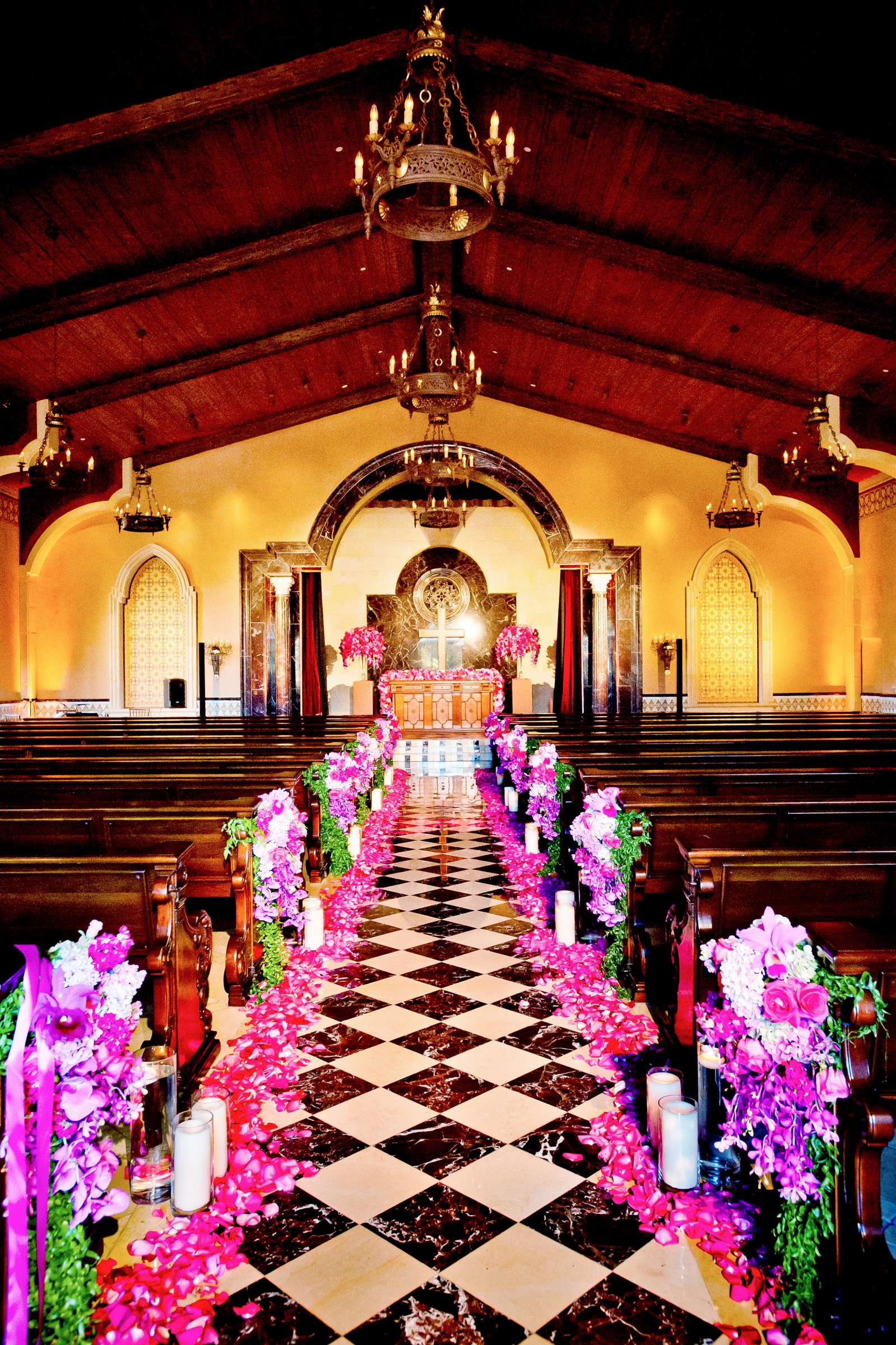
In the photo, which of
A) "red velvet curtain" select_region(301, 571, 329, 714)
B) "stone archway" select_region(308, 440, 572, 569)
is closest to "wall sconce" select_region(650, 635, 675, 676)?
"stone archway" select_region(308, 440, 572, 569)

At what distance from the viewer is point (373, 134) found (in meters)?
4.11

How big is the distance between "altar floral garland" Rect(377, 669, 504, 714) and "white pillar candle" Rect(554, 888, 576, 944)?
9.17m

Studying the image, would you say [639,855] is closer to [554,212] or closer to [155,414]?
[554,212]

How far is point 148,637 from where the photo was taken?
13.6 m

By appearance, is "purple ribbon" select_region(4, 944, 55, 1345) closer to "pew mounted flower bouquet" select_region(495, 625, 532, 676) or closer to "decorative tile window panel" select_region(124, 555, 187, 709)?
"decorative tile window panel" select_region(124, 555, 187, 709)

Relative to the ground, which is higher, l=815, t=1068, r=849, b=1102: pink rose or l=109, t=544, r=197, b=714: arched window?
l=109, t=544, r=197, b=714: arched window

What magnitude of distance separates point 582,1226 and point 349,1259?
1.97ft

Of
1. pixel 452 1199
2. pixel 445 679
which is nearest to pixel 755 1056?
pixel 452 1199

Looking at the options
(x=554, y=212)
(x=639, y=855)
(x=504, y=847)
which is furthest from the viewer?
(x=554, y=212)

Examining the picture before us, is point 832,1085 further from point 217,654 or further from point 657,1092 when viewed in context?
point 217,654

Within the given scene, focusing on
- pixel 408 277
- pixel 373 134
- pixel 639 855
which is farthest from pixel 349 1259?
pixel 408 277

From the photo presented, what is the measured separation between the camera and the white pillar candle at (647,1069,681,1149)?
7.85ft

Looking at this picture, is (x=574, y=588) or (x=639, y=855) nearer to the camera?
(x=639, y=855)

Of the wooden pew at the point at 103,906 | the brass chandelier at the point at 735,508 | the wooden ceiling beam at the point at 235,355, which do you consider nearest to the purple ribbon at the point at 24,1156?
the wooden pew at the point at 103,906
